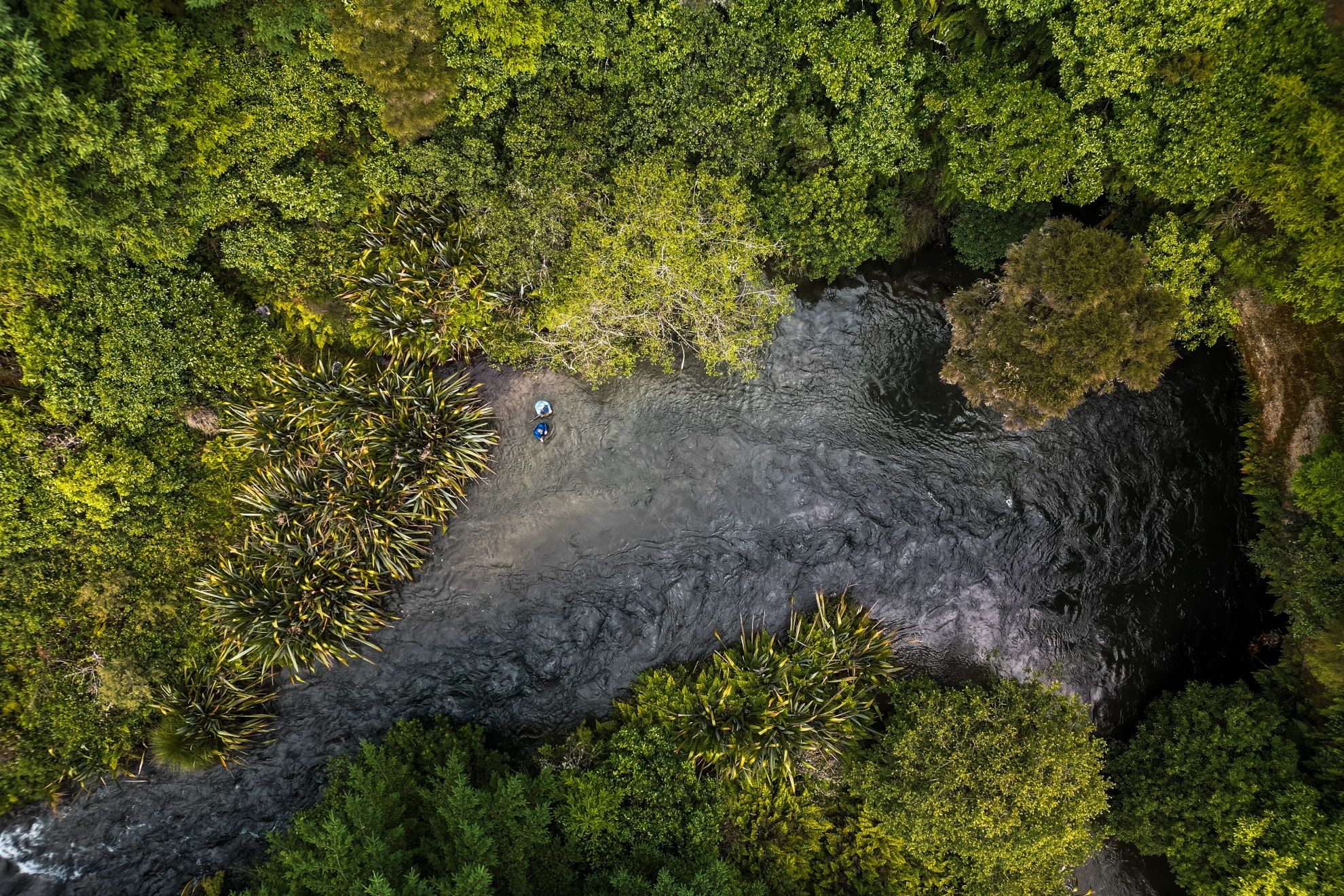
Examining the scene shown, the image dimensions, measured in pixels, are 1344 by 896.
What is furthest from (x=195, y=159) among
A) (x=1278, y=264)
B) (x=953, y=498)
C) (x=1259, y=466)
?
(x=1259, y=466)

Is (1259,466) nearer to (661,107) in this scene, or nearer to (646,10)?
(661,107)

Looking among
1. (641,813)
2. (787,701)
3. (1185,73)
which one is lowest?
(641,813)

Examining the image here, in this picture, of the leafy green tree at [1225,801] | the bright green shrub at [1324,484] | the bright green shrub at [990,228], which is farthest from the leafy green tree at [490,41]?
the leafy green tree at [1225,801]

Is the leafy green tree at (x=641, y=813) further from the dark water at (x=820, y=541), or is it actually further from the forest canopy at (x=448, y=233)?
the dark water at (x=820, y=541)

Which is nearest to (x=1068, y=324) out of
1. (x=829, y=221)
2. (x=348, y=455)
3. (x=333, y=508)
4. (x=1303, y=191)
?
(x=1303, y=191)

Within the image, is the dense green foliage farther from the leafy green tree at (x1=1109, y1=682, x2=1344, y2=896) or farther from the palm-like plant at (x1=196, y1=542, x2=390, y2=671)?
the palm-like plant at (x1=196, y1=542, x2=390, y2=671)

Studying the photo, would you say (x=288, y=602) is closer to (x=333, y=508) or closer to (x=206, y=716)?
(x=333, y=508)
